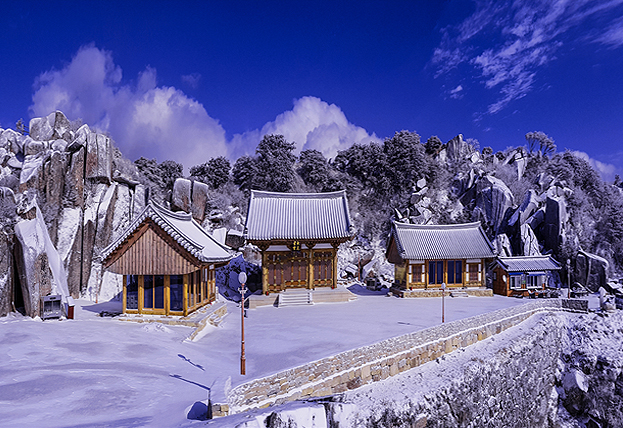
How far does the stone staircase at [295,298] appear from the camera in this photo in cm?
2006

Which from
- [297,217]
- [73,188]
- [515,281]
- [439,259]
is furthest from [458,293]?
[73,188]

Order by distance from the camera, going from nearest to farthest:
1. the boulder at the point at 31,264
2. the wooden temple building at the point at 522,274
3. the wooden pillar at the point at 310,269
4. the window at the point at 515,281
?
1. the boulder at the point at 31,264
2. the wooden pillar at the point at 310,269
3. the wooden temple building at the point at 522,274
4. the window at the point at 515,281

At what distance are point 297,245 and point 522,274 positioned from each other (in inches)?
684

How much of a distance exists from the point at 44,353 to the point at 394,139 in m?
39.5

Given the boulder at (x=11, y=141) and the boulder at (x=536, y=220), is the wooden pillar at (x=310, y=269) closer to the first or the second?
the boulder at (x=11, y=141)

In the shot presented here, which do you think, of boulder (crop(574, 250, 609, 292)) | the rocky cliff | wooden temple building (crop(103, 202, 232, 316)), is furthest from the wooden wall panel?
boulder (crop(574, 250, 609, 292))

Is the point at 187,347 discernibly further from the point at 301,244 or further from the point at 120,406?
the point at 301,244

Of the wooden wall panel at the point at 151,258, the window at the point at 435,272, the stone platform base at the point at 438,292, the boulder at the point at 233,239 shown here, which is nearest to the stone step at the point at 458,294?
the stone platform base at the point at 438,292

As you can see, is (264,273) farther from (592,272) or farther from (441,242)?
(592,272)

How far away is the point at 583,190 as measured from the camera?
128 ft

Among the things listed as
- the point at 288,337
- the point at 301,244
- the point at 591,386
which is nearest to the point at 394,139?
the point at 301,244

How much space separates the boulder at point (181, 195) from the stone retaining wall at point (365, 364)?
25553 millimetres

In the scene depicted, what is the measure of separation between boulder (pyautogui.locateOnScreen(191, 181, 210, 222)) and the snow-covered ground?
15.2 m

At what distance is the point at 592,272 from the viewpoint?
26.6 metres
